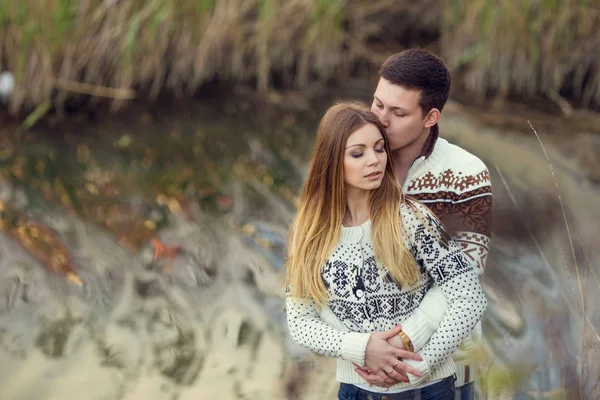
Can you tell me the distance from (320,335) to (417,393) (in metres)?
0.21

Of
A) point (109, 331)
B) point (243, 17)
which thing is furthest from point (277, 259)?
point (243, 17)

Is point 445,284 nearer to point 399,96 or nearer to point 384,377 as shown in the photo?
point 384,377

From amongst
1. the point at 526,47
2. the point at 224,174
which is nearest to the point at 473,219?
the point at 224,174

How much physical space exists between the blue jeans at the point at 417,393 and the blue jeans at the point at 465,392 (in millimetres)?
58

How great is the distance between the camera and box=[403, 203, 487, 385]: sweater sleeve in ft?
5.11

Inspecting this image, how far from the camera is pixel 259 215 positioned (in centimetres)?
387

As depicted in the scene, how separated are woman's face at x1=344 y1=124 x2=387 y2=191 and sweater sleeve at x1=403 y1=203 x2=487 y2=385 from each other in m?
0.08

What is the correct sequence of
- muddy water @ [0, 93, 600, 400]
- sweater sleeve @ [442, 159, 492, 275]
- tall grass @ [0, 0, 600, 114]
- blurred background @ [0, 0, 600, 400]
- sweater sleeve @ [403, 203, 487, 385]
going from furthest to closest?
tall grass @ [0, 0, 600, 114] → blurred background @ [0, 0, 600, 400] → muddy water @ [0, 93, 600, 400] → sweater sleeve @ [442, 159, 492, 275] → sweater sleeve @ [403, 203, 487, 385]

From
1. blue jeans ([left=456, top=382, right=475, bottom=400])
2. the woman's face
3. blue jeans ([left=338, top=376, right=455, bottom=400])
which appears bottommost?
blue jeans ([left=456, top=382, right=475, bottom=400])

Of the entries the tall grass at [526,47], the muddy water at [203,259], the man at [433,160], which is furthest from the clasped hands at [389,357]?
the tall grass at [526,47]

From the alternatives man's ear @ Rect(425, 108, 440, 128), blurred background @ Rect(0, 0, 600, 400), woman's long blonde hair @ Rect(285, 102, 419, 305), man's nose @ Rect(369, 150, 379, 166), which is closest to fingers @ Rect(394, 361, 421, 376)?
woman's long blonde hair @ Rect(285, 102, 419, 305)

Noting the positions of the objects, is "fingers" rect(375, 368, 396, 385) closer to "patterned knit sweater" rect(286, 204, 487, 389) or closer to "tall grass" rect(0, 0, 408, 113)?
"patterned knit sweater" rect(286, 204, 487, 389)

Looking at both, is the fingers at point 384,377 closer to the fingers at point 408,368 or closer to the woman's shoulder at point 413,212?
the fingers at point 408,368

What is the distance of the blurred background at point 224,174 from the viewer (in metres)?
2.84
